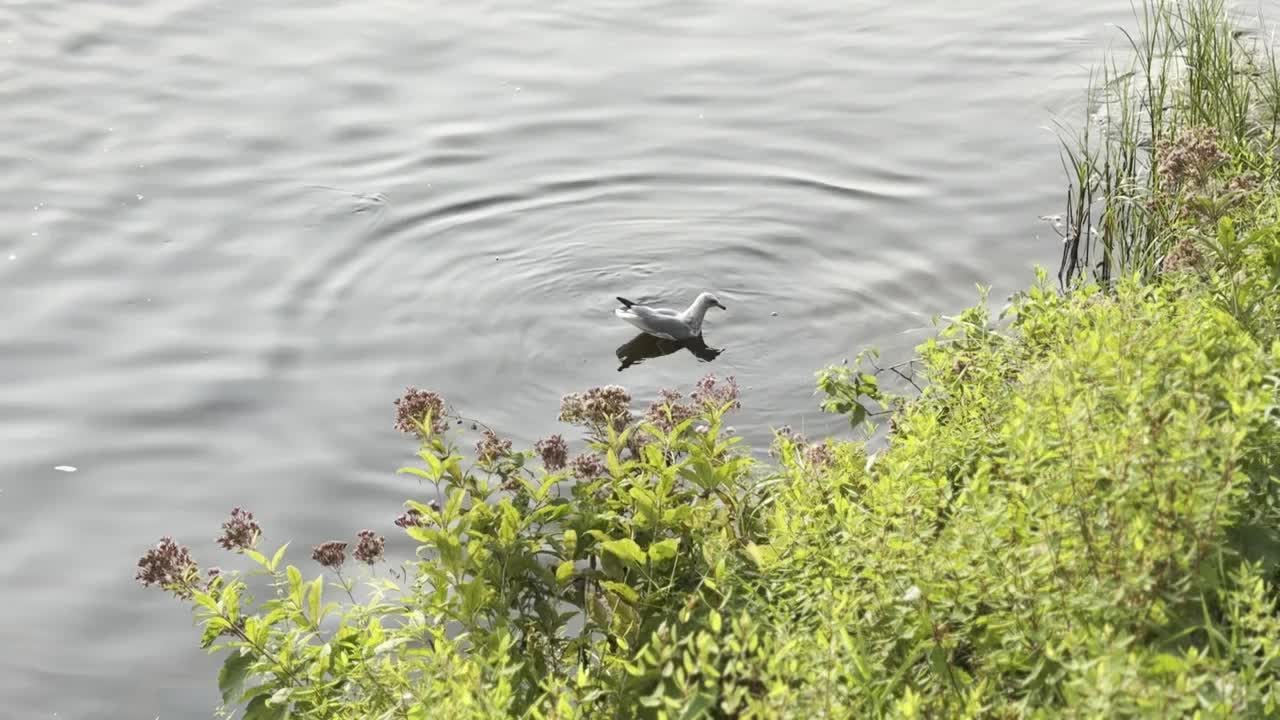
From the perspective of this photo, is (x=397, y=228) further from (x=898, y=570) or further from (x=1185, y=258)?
(x=898, y=570)

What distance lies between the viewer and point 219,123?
34.4ft

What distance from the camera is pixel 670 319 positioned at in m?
7.73

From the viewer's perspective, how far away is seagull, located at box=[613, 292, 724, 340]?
777cm

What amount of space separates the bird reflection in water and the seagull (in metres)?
0.04

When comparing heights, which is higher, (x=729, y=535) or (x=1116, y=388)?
(x=1116, y=388)

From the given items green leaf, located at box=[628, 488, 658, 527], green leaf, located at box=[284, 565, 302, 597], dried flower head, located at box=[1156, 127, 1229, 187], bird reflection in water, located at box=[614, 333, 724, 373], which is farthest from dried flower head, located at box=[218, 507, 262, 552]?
bird reflection in water, located at box=[614, 333, 724, 373]

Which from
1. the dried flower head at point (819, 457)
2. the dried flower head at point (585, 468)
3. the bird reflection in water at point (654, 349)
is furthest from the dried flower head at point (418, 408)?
the bird reflection in water at point (654, 349)

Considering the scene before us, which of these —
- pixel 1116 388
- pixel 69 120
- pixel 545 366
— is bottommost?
pixel 545 366

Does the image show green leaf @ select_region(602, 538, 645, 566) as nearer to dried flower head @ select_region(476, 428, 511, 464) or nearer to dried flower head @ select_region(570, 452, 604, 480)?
dried flower head @ select_region(570, 452, 604, 480)

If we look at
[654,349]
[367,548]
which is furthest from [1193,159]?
[654,349]

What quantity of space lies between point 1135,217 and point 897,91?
4047 millimetres

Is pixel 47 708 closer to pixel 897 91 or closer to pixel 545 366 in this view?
pixel 545 366

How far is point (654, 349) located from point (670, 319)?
0.94ft

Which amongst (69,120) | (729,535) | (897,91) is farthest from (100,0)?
(729,535)
